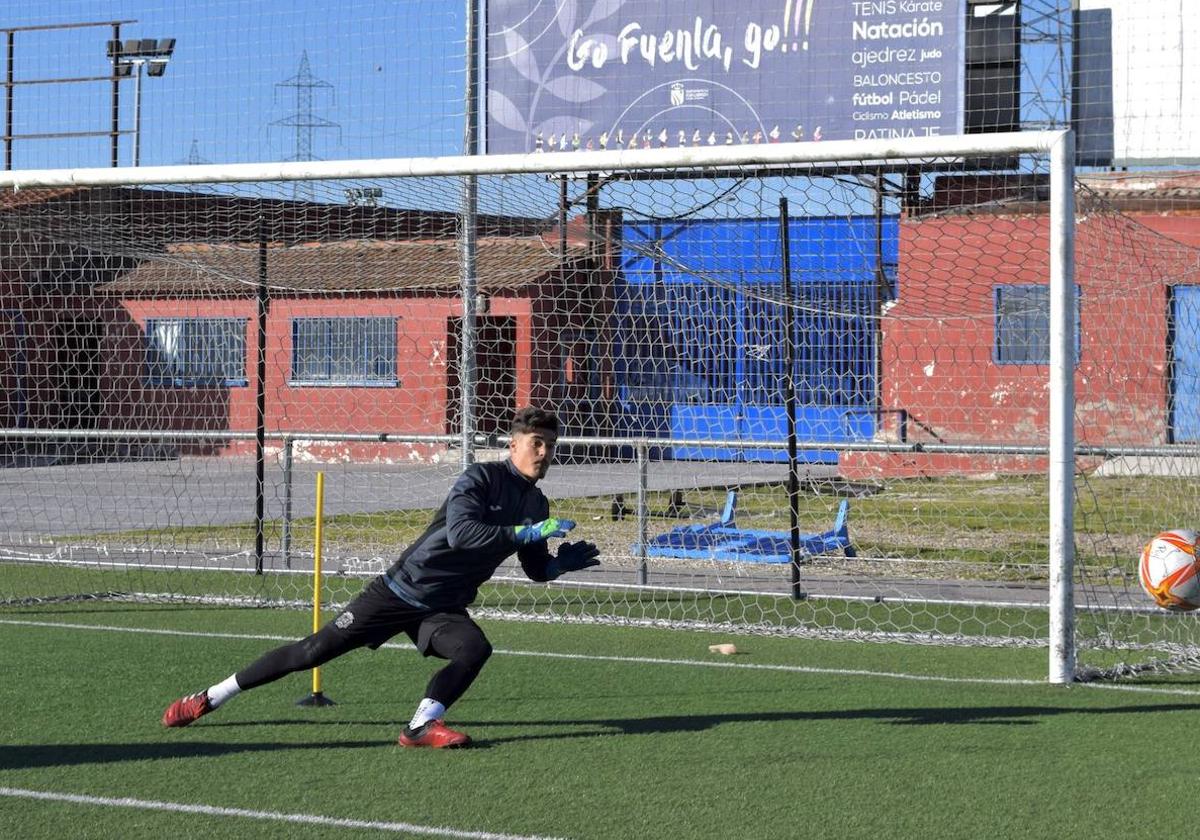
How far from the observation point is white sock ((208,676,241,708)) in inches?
269

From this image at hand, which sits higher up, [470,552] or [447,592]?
[470,552]

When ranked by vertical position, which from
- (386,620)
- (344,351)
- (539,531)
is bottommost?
(386,620)

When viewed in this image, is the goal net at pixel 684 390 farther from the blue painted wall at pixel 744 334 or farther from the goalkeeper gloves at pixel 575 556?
the goalkeeper gloves at pixel 575 556

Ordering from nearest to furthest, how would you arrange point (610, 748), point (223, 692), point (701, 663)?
point (610, 748) → point (223, 692) → point (701, 663)

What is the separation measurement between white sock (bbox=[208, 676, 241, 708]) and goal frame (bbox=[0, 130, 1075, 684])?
411cm

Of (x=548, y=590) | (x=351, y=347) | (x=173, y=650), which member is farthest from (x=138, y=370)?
(x=173, y=650)

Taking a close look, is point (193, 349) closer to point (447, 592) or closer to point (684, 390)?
point (684, 390)

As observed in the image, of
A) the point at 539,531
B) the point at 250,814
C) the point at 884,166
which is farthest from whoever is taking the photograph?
the point at 884,166

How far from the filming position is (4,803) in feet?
18.4

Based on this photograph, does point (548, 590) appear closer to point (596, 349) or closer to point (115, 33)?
point (596, 349)

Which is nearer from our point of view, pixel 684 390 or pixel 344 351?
pixel 684 390

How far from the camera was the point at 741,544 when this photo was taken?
1284 cm

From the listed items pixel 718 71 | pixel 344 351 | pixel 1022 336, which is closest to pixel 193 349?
pixel 344 351

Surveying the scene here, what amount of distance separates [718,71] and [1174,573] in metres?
18.8
